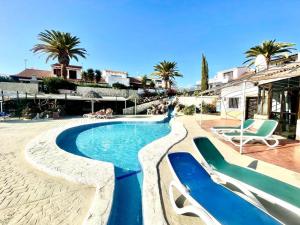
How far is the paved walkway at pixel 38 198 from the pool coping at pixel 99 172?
0.77 feet

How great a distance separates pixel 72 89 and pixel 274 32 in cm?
3489

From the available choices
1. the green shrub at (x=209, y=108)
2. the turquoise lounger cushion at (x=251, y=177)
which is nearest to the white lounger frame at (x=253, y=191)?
the turquoise lounger cushion at (x=251, y=177)

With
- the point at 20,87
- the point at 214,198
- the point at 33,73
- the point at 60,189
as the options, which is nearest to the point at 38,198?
the point at 60,189

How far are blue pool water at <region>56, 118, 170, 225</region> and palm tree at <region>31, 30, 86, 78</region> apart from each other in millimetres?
21582

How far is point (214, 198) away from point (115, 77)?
52757mm

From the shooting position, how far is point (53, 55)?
1361 inches

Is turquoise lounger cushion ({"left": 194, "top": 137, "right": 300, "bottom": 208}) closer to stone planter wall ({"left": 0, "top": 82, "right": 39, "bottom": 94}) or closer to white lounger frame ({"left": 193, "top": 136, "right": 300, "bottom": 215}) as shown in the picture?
white lounger frame ({"left": 193, "top": 136, "right": 300, "bottom": 215})

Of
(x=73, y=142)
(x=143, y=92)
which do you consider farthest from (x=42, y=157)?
(x=143, y=92)

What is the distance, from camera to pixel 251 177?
4.49 m

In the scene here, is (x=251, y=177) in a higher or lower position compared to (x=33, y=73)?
lower

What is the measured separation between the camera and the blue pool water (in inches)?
180

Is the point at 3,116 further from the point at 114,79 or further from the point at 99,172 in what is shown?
the point at 114,79

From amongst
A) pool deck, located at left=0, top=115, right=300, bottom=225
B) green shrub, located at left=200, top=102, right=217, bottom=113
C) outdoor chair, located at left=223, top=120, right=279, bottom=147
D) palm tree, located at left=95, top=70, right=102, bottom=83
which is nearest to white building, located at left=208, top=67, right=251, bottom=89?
green shrub, located at left=200, top=102, right=217, bottom=113

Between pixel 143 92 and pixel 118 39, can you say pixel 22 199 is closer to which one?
pixel 118 39
